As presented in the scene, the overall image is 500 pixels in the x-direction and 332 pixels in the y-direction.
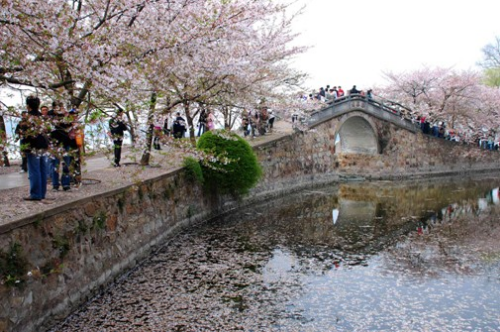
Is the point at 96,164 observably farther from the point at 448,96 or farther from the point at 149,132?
the point at 448,96

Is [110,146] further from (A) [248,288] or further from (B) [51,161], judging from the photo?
(A) [248,288]

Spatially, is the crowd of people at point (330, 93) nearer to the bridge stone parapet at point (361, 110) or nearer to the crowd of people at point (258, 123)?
the bridge stone parapet at point (361, 110)

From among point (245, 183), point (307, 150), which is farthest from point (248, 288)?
point (307, 150)

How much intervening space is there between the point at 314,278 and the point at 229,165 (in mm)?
5946

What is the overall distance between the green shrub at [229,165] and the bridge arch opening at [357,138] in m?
14.7

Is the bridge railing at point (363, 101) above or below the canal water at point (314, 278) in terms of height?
above

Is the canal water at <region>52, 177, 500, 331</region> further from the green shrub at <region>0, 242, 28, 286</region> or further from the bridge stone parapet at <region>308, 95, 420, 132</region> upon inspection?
the bridge stone parapet at <region>308, 95, 420, 132</region>

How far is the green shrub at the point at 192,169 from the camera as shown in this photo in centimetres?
1307

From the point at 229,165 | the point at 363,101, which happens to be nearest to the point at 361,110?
the point at 363,101

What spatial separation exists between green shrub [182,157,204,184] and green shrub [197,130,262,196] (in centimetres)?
52

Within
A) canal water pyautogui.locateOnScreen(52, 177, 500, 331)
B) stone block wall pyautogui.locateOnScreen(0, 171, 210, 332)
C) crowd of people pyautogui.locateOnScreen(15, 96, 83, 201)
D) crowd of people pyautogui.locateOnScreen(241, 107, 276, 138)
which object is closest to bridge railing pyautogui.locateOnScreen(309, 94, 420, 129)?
crowd of people pyautogui.locateOnScreen(241, 107, 276, 138)

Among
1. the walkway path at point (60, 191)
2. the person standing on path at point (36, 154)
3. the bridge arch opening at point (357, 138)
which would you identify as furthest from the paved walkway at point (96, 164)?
the bridge arch opening at point (357, 138)

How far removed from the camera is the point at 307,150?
23250 millimetres

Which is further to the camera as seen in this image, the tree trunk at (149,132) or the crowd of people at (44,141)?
the tree trunk at (149,132)
